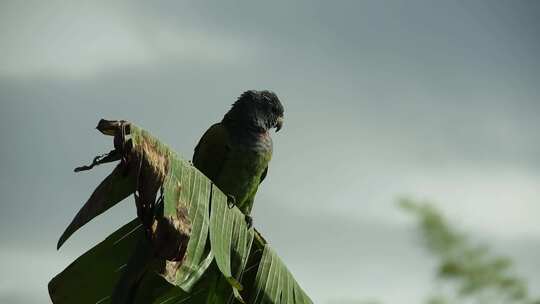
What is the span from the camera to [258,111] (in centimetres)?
636

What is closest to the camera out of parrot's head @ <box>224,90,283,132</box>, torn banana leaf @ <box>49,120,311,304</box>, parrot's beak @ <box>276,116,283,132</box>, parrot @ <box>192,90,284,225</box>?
torn banana leaf @ <box>49,120,311,304</box>

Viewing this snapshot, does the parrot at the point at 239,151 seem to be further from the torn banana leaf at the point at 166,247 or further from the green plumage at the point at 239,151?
the torn banana leaf at the point at 166,247

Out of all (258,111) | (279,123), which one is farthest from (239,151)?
(279,123)

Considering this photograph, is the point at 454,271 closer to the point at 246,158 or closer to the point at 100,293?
the point at 100,293

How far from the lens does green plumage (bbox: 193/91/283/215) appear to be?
5910mm

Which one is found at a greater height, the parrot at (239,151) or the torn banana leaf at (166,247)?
the parrot at (239,151)

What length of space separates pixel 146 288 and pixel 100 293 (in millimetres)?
317

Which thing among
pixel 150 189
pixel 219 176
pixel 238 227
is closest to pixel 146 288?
pixel 238 227

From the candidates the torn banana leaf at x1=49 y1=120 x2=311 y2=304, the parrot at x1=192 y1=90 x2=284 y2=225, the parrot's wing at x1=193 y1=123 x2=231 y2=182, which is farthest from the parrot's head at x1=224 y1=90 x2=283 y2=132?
the torn banana leaf at x1=49 y1=120 x2=311 y2=304

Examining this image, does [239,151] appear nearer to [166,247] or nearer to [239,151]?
[239,151]

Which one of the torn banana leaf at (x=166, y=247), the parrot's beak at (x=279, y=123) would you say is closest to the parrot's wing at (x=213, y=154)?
the parrot's beak at (x=279, y=123)

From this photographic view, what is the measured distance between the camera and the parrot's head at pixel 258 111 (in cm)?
621

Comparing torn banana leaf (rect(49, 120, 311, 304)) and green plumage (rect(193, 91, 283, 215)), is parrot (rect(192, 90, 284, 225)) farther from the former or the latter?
torn banana leaf (rect(49, 120, 311, 304))

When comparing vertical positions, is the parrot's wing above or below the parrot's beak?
below
